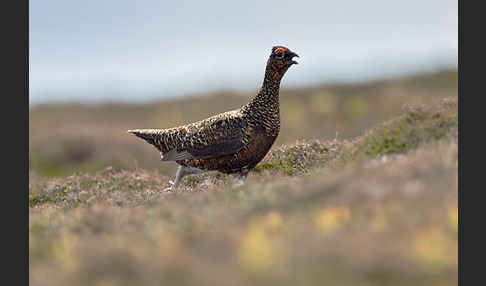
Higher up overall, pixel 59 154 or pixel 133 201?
pixel 59 154

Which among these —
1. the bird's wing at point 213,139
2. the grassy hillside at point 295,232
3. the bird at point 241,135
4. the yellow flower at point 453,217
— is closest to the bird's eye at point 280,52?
the bird at point 241,135

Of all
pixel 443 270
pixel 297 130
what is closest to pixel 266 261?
pixel 443 270

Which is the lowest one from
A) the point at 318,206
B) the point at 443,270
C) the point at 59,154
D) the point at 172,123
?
the point at 443,270

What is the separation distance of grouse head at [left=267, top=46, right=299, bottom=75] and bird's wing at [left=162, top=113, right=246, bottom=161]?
126 cm

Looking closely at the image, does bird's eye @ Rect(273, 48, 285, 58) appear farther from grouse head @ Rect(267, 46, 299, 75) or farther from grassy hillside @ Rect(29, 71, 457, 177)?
grassy hillside @ Rect(29, 71, 457, 177)

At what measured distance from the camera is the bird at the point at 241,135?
34.7 ft

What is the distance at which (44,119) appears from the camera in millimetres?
49406

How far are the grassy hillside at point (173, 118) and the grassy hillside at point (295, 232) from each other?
1851 centimetres

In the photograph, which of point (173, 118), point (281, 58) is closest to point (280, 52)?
point (281, 58)

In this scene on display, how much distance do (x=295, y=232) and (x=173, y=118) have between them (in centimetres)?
4185

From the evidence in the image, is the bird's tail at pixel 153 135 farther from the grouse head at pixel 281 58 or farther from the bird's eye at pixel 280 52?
the bird's eye at pixel 280 52

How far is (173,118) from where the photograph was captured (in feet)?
154

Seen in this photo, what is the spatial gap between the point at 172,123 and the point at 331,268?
134 feet

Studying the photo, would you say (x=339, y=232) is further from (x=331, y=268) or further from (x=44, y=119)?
(x=44, y=119)
